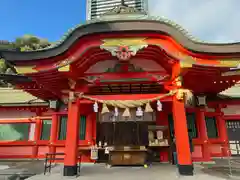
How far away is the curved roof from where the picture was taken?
18.0 ft

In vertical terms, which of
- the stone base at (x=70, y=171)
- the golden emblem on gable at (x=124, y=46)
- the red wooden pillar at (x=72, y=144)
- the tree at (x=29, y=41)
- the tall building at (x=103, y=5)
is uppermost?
the tree at (x=29, y=41)

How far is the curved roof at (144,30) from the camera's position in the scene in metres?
5.48

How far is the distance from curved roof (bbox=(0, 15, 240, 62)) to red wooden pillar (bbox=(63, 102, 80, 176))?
2091 millimetres

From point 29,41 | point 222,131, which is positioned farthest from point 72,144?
point 29,41

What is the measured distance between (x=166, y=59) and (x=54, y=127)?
6728mm

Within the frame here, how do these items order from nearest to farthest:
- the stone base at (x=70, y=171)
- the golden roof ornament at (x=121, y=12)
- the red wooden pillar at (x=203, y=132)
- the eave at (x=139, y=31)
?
1. the eave at (x=139, y=31)
2. the stone base at (x=70, y=171)
3. the golden roof ornament at (x=121, y=12)
4. the red wooden pillar at (x=203, y=132)

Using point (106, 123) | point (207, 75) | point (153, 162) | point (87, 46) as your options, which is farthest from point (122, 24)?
point (153, 162)

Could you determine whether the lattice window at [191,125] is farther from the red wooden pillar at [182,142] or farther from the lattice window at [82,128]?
the lattice window at [82,128]

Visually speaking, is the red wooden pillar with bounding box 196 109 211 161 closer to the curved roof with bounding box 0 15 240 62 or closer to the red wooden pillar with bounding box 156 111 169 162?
the red wooden pillar with bounding box 156 111 169 162

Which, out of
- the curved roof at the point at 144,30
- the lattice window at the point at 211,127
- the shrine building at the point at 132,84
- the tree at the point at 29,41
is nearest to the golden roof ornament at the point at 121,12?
the shrine building at the point at 132,84

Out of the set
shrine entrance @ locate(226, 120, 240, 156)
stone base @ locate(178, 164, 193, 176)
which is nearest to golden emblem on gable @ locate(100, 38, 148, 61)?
stone base @ locate(178, 164, 193, 176)

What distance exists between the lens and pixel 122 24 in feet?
18.4

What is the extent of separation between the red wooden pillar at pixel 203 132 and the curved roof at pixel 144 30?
388cm

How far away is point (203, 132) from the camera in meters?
8.30
